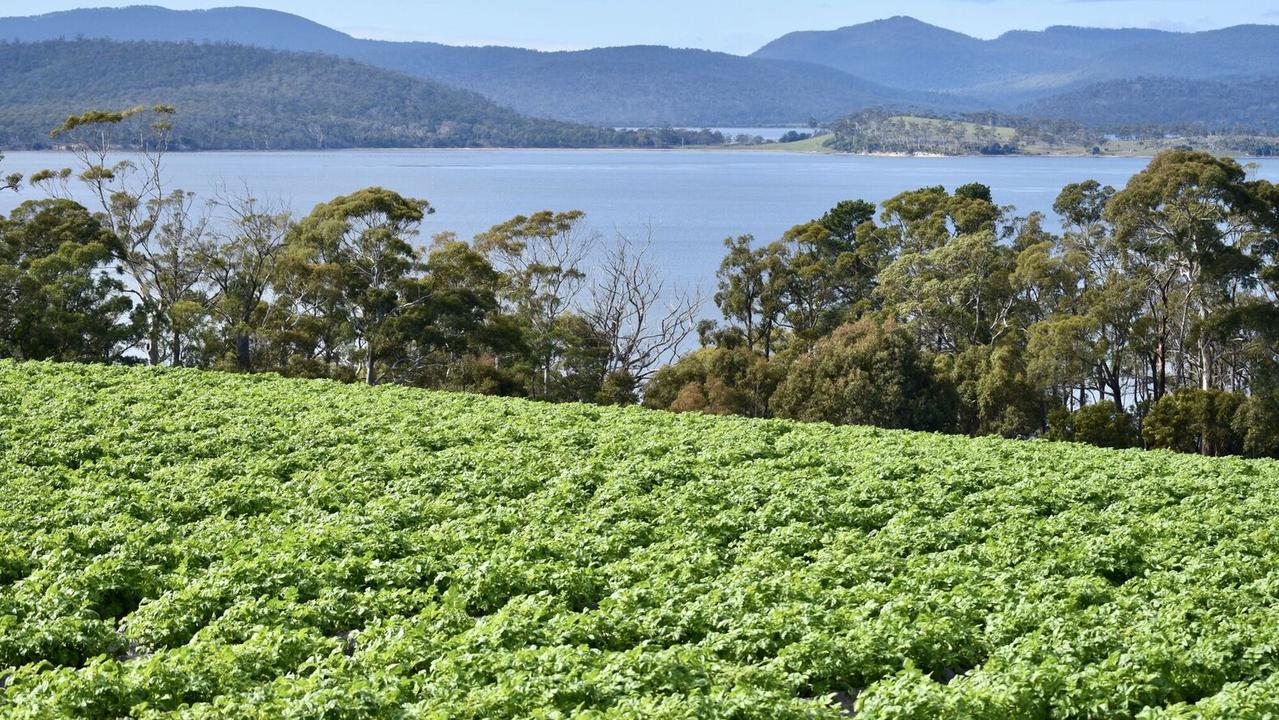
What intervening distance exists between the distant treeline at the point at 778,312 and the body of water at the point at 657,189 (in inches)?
785

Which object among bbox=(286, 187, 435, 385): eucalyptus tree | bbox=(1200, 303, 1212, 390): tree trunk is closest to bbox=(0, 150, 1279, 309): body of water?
bbox=(286, 187, 435, 385): eucalyptus tree

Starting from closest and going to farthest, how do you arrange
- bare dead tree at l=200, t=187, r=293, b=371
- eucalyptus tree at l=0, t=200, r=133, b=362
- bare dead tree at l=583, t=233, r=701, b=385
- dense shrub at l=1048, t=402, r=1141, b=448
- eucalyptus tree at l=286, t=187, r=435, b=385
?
dense shrub at l=1048, t=402, r=1141, b=448 < eucalyptus tree at l=0, t=200, r=133, b=362 < eucalyptus tree at l=286, t=187, r=435, b=385 < bare dead tree at l=200, t=187, r=293, b=371 < bare dead tree at l=583, t=233, r=701, b=385

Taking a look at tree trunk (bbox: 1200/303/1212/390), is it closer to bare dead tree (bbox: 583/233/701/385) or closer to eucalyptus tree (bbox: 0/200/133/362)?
bare dead tree (bbox: 583/233/701/385)

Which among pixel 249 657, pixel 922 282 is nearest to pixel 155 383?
pixel 249 657

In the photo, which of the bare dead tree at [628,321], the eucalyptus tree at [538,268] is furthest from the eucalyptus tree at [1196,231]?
the eucalyptus tree at [538,268]

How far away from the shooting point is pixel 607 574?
44.7 feet

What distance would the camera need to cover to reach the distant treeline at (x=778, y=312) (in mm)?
43188

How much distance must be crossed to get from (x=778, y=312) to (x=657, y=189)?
327ft

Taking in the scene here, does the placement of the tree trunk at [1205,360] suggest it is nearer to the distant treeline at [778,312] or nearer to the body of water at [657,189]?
the distant treeline at [778,312]

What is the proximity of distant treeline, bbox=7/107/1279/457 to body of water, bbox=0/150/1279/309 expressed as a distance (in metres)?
19.9

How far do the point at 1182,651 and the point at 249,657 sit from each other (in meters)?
7.92

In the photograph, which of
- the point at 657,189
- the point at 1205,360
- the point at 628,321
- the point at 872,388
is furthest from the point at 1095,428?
the point at 657,189

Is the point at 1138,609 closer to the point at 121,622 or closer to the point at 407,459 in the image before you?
the point at 121,622

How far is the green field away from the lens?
987 centimetres
